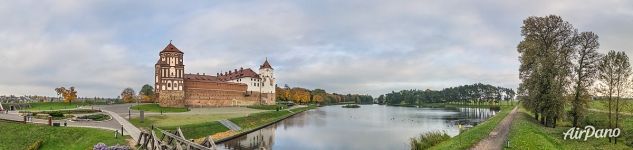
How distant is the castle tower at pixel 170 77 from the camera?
84812 millimetres

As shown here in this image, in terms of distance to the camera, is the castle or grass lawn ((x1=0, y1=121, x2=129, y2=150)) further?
the castle

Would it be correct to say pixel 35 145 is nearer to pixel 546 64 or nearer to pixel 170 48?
pixel 546 64

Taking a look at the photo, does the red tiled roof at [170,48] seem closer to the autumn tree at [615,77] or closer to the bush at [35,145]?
the bush at [35,145]

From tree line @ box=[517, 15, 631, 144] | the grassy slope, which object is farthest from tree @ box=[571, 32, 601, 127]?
the grassy slope

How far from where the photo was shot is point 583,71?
137ft

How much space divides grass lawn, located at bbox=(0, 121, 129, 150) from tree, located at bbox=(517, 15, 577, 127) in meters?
35.2

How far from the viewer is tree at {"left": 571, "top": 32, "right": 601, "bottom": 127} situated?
132 ft

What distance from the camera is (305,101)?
543 feet

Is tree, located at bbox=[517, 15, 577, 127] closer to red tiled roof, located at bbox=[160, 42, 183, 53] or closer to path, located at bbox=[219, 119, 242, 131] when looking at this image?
path, located at bbox=[219, 119, 242, 131]

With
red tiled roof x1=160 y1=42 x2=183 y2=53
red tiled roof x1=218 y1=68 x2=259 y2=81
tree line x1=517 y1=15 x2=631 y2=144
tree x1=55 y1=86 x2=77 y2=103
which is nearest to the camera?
tree line x1=517 y1=15 x2=631 y2=144

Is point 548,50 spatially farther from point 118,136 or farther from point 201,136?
point 118,136

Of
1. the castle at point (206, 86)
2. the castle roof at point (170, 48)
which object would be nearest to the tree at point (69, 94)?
the castle at point (206, 86)

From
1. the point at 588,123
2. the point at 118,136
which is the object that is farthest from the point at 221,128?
the point at 588,123

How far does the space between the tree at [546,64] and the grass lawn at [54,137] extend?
35220 millimetres
